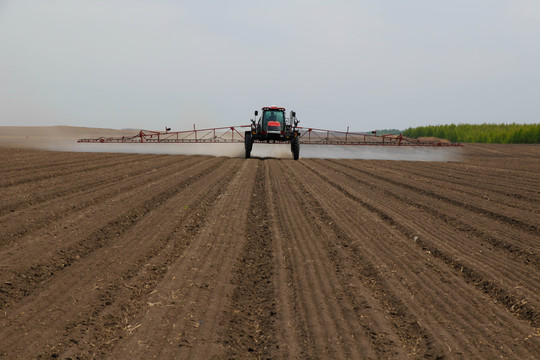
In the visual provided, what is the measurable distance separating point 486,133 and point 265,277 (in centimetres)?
5345

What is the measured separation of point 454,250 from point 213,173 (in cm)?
996

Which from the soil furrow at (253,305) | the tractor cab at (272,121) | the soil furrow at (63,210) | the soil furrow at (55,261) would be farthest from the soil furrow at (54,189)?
the tractor cab at (272,121)

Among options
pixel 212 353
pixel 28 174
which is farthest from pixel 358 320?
pixel 28 174

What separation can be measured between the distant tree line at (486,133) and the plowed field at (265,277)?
4145cm

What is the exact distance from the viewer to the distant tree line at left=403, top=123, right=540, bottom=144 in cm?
4256

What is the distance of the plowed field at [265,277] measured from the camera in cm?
326

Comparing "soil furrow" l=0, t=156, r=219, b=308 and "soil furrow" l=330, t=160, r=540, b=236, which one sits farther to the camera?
"soil furrow" l=330, t=160, r=540, b=236

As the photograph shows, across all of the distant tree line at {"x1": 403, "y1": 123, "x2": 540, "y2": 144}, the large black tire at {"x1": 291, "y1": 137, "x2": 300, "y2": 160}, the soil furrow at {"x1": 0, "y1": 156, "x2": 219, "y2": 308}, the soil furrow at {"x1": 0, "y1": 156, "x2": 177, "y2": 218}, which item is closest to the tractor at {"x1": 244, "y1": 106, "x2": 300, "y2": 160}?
the large black tire at {"x1": 291, "y1": 137, "x2": 300, "y2": 160}

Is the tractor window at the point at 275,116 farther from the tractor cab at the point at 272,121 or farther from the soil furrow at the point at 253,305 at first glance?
the soil furrow at the point at 253,305

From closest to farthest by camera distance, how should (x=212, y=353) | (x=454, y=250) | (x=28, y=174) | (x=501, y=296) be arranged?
(x=212, y=353) → (x=501, y=296) → (x=454, y=250) → (x=28, y=174)

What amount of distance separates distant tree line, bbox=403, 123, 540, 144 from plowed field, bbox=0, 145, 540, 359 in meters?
A: 41.4

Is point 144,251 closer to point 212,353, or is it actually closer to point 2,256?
point 2,256

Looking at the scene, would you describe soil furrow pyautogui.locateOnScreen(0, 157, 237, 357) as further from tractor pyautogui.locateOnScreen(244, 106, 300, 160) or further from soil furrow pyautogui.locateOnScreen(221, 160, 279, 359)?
tractor pyautogui.locateOnScreen(244, 106, 300, 160)

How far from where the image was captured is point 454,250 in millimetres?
5785
